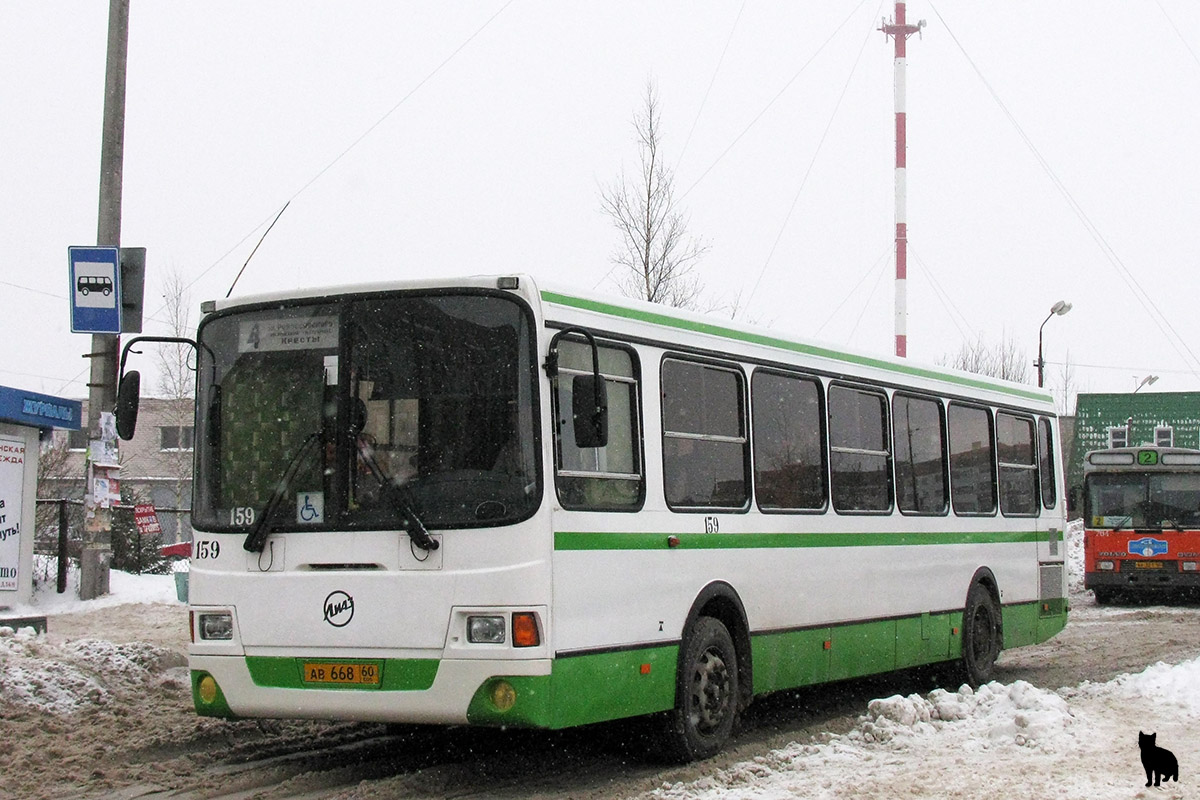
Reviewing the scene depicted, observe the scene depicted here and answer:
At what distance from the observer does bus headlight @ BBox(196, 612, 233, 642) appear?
8523 mm

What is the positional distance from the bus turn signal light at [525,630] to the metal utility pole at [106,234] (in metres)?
8.75

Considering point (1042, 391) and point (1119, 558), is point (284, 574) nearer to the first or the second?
point (1042, 391)

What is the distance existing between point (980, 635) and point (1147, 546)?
12.8 meters

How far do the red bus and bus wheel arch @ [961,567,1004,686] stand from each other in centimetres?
1166

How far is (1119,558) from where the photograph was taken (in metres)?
25.7

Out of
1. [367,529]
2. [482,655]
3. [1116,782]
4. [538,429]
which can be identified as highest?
[538,429]

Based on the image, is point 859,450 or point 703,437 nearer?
point 703,437

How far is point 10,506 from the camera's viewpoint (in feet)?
52.3

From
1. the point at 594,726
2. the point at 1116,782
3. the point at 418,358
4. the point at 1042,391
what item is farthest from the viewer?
the point at 1042,391

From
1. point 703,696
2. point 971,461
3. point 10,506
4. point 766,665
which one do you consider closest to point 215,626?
point 703,696

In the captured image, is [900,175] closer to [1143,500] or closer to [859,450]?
[1143,500]

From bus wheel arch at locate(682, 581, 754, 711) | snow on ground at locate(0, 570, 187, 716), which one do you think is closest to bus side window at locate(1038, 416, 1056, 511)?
bus wheel arch at locate(682, 581, 754, 711)

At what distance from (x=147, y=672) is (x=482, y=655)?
207 inches

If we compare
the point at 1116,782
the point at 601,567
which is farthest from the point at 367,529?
the point at 1116,782
